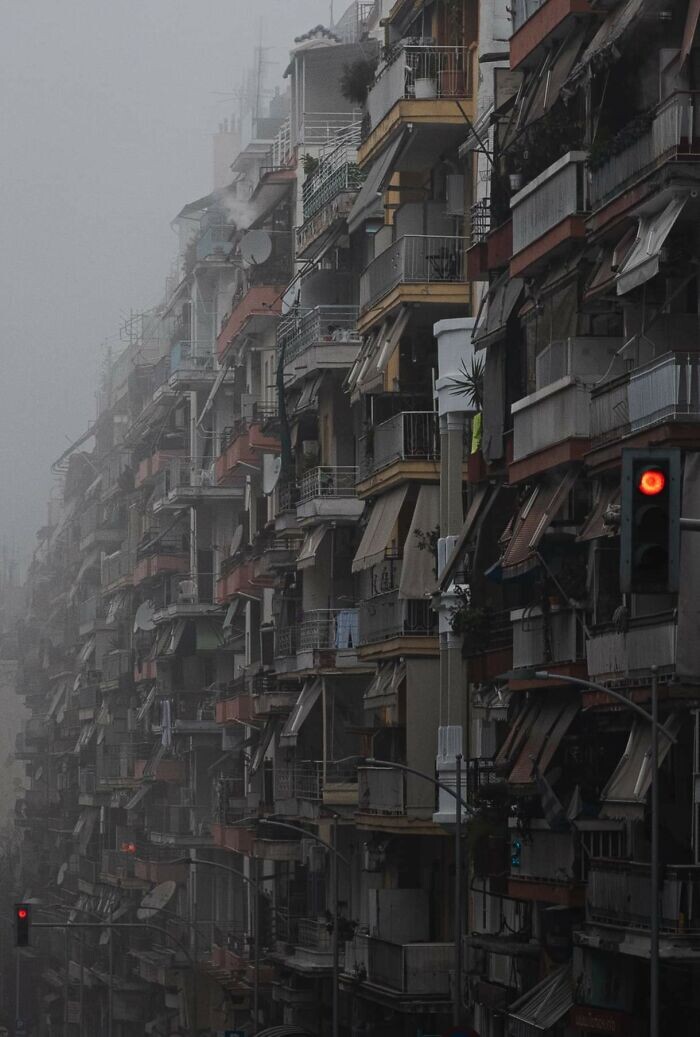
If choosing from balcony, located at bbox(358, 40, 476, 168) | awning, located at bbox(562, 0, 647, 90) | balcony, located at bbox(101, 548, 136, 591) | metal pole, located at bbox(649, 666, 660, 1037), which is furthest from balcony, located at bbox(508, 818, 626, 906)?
balcony, located at bbox(101, 548, 136, 591)

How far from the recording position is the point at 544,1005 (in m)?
Answer: 40.1

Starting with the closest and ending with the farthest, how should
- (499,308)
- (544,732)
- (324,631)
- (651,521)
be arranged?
(651,521), (544,732), (499,308), (324,631)

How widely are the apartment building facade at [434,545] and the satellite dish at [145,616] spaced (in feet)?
9.75

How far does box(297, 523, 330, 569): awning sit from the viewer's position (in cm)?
6425

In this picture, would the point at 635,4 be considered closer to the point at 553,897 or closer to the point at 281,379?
the point at 553,897

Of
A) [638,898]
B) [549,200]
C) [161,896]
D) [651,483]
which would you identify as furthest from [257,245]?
[651,483]

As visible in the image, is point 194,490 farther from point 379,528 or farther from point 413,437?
point 413,437

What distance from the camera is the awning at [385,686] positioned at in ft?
178

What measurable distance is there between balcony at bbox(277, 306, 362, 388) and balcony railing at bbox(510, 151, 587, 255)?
21.2 meters

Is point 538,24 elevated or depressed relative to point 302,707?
elevated

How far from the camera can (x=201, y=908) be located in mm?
95188

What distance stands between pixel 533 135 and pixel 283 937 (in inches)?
1256

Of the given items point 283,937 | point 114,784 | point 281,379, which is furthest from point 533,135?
point 114,784

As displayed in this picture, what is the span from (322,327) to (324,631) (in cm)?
683
